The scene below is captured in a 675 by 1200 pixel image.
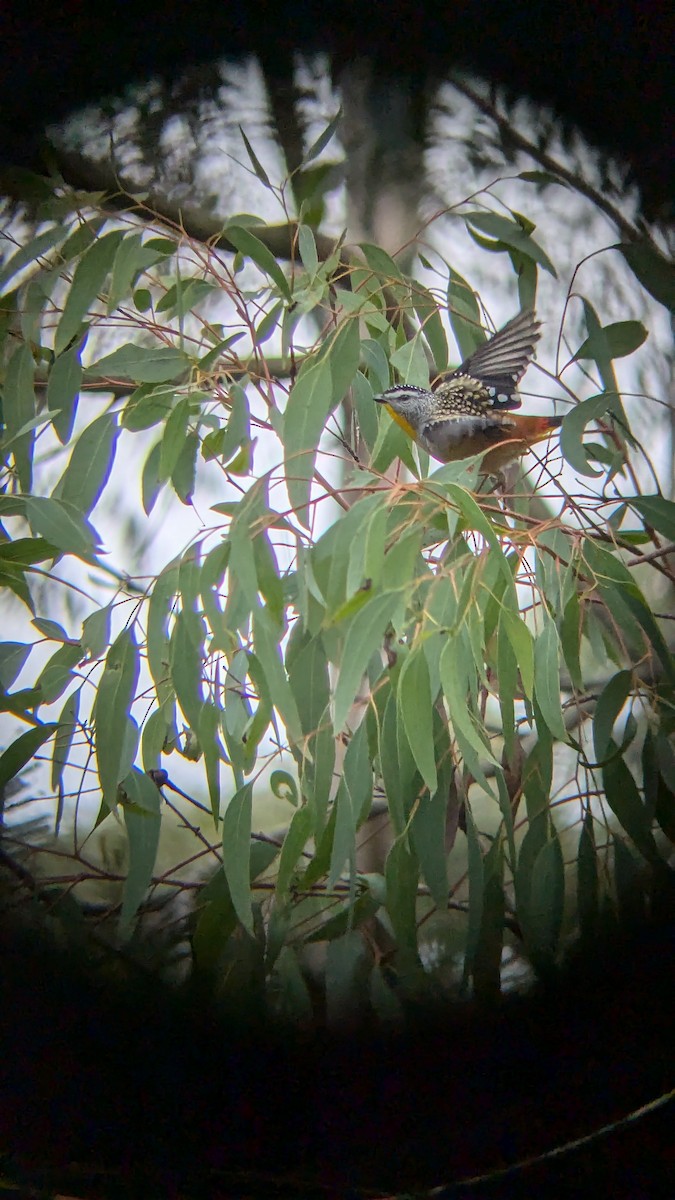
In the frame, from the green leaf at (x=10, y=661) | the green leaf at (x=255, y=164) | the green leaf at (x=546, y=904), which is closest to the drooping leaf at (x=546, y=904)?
the green leaf at (x=546, y=904)

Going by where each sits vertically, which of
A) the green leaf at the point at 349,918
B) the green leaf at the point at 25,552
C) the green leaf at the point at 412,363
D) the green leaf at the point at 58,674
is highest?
the green leaf at the point at 412,363

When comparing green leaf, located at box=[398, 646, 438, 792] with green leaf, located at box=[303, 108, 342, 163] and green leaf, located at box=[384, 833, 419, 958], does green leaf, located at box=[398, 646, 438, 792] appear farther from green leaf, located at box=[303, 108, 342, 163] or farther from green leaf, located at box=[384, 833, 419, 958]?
green leaf, located at box=[303, 108, 342, 163]

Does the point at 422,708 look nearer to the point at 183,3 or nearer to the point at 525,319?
the point at 525,319

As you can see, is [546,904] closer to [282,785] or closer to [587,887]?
[587,887]

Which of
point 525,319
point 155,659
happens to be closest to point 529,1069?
point 155,659

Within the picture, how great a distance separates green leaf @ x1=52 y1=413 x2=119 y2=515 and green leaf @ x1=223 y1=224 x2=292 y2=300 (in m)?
0.13

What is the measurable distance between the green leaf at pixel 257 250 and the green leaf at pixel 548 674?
0.25m

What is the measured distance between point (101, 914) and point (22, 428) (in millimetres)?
274

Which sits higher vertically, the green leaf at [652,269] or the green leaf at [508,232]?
the green leaf at [508,232]

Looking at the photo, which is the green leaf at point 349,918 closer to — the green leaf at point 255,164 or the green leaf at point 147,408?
the green leaf at point 147,408

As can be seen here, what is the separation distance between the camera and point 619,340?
0.53 meters

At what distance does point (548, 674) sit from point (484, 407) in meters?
0.17

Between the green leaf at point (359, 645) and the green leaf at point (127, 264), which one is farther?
the green leaf at point (127, 264)

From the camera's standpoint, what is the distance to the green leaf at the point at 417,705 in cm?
45
